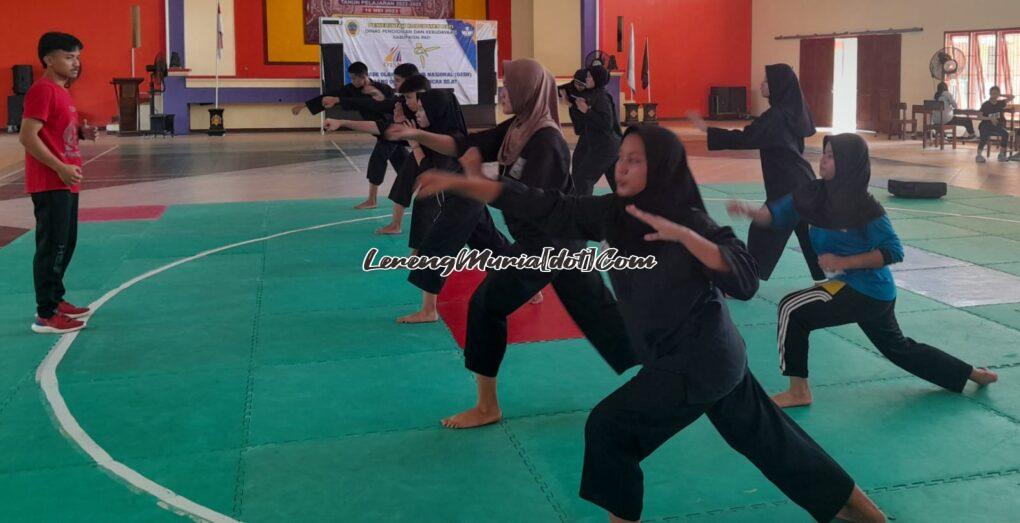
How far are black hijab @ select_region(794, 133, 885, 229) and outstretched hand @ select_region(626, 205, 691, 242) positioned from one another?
1945 millimetres

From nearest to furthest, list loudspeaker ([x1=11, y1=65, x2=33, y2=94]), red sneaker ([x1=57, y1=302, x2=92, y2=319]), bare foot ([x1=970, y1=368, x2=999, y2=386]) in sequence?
1. bare foot ([x1=970, y1=368, x2=999, y2=386])
2. red sneaker ([x1=57, y1=302, x2=92, y2=319])
3. loudspeaker ([x1=11, y1=65, x2=33, y2=94])

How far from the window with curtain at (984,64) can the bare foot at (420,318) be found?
20.9m

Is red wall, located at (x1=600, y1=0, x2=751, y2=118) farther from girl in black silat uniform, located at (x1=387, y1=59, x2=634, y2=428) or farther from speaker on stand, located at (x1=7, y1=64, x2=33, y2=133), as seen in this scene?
girl in black silat uniform, located at (x1=387, y1=59, x2=634, y2=428)

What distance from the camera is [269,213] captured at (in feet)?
38.3

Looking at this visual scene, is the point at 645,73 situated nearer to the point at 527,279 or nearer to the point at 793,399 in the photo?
the point at 793,399

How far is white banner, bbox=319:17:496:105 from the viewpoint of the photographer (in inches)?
991

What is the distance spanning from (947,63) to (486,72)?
12.1 metres

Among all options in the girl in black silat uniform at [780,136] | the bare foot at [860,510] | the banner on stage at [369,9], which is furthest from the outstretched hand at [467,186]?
the banner on stage at [369,9]

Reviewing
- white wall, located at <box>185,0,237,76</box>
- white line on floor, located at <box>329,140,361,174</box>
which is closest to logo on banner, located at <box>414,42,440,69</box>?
white line on floor, located at <box>329,140,361,174</box>

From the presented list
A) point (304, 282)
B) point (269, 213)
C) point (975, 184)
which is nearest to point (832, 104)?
point (975, 184)

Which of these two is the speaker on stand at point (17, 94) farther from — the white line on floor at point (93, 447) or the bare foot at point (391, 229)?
the white line on floor at point (93, 447)

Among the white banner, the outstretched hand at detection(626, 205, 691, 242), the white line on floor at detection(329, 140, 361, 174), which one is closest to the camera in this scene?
the outstretched hand at detection(626, 205, 691, 242)

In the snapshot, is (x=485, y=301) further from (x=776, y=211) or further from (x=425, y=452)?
(x=776, y=211)

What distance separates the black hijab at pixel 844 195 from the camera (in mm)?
4578
